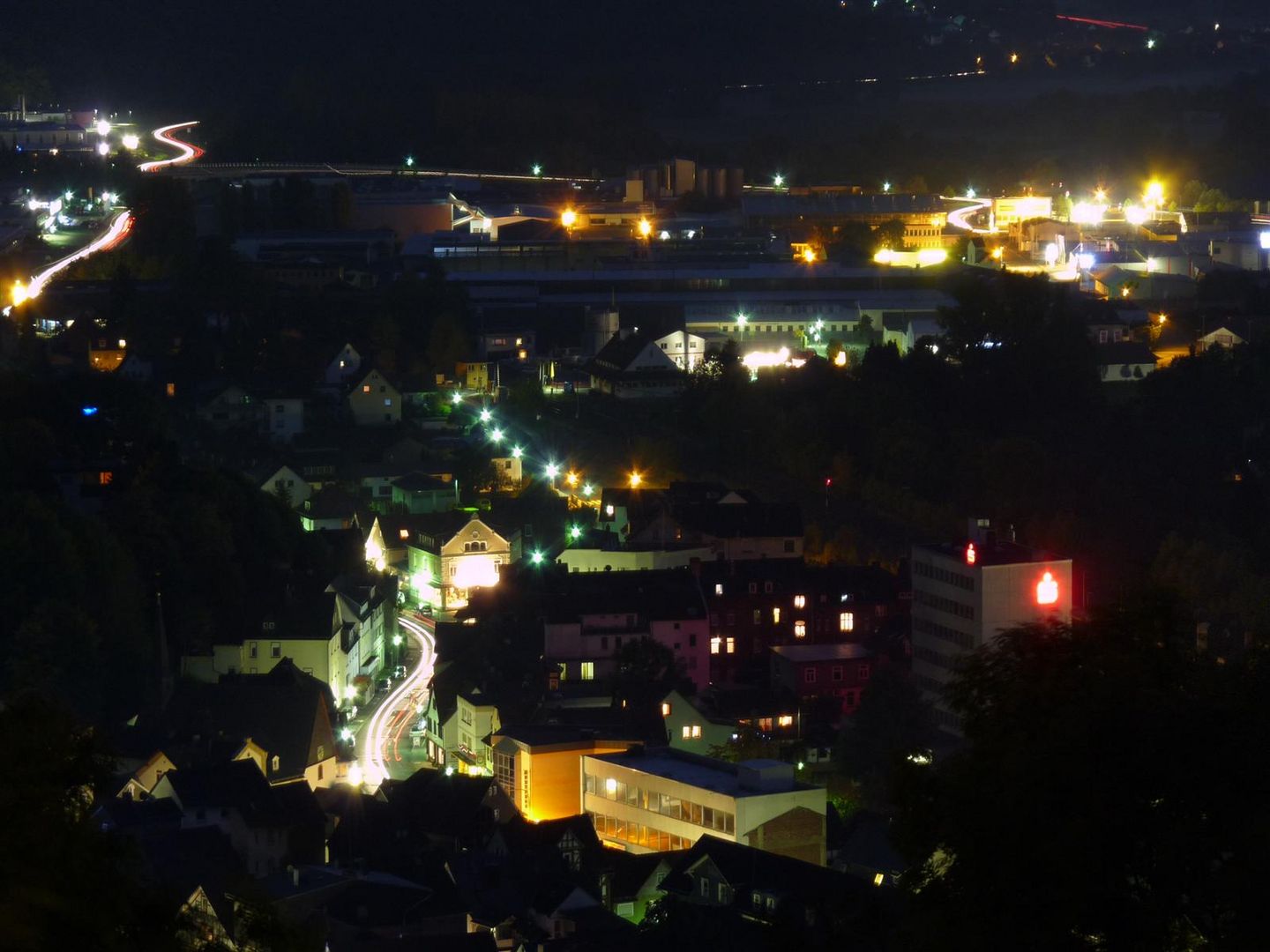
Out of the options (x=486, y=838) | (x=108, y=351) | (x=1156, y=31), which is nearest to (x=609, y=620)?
(x=486, y=838)

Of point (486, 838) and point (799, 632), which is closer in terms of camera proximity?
point (486, 838)

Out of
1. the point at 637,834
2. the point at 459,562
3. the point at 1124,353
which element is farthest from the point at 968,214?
the point at 637,834

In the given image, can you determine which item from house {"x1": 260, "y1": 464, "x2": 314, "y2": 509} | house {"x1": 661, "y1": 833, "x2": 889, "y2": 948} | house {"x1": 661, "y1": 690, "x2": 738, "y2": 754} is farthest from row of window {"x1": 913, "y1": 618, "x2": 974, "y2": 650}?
house {"x1": 260, "y1": 464, "x2": 314, "y2": 509}

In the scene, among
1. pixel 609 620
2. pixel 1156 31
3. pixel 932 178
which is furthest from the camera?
pixel 1156 31

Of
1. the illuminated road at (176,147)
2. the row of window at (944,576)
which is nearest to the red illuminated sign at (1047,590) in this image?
the row of window at (944,576)

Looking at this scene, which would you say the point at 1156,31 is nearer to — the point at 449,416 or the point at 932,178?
the point at 932,178

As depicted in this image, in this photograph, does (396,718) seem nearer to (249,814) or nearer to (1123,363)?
(249,814)
